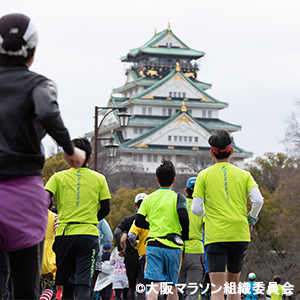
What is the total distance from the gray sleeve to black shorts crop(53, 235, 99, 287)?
8.93 ft

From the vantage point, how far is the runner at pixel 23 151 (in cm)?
312

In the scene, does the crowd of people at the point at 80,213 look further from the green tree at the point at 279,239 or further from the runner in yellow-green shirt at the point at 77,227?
the green tree at the point at 279,239

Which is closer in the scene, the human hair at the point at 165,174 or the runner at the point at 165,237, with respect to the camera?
the runner at the point at 165,237

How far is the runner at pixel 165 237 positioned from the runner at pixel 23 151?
320 centimetres

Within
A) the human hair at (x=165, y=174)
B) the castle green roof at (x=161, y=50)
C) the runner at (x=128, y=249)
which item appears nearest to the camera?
the human hair at (x=165, y=174)

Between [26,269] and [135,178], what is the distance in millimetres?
54838

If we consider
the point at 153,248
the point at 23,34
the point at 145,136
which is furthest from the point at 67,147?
the point at 145,136

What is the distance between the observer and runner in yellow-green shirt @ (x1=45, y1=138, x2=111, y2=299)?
582 cm

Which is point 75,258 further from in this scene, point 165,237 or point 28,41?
point 28,41

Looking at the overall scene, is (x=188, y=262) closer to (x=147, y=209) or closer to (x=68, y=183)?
(x=147, y=209)

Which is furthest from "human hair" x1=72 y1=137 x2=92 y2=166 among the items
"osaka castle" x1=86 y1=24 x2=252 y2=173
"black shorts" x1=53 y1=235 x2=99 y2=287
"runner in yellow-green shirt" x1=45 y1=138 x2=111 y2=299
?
"osaka castle" x1=86 y1=24 x2=252 y2=173

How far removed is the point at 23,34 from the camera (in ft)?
10.7

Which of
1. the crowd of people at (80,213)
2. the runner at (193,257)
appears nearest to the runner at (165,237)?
the crowd of people at (80,213)

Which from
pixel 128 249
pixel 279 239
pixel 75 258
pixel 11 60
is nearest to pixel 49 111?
pixel 11 60
